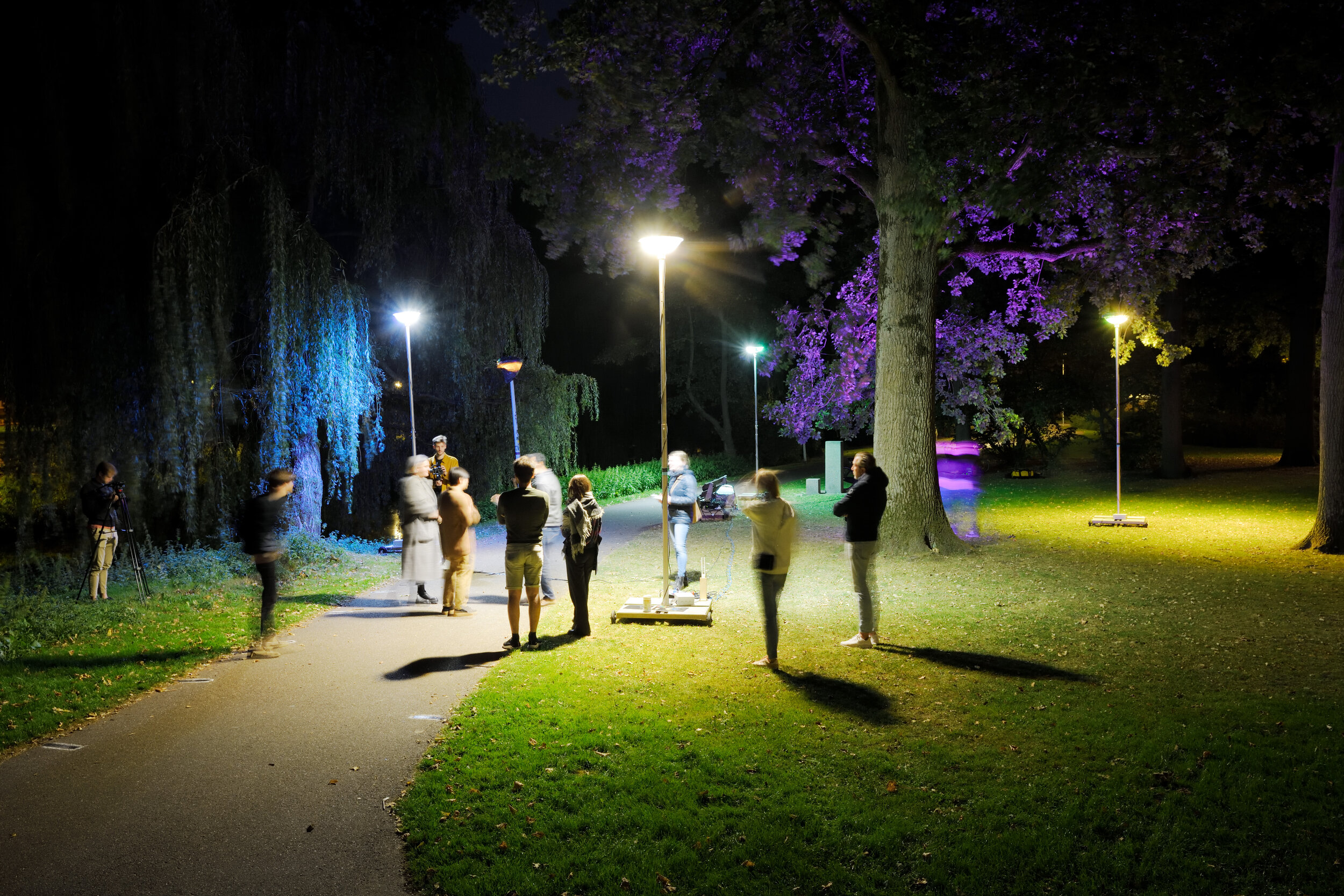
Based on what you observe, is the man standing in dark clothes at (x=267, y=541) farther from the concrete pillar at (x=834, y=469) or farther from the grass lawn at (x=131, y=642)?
the concrete pillar at (x=834, y=469)

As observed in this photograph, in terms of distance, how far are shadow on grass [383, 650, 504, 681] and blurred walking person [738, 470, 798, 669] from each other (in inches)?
103

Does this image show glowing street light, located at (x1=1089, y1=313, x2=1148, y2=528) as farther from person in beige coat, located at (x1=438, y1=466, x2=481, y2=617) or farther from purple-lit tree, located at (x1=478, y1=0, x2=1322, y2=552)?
person in beige coat, located at (x1=438, y1=466, x2=481, y2=617)

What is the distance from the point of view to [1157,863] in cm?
401

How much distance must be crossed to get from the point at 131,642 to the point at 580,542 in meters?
4.66

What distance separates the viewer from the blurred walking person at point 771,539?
6891 mm

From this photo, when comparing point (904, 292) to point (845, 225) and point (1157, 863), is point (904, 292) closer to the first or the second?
point (1157, 863)

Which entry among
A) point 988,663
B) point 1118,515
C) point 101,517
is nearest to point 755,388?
point 1118,515

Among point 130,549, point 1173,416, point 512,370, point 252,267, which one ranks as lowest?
point 130,549

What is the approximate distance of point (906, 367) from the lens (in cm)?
1313

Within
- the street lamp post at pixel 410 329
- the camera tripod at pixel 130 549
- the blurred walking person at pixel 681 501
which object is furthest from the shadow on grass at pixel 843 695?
the street lamp post at pixel 410 329

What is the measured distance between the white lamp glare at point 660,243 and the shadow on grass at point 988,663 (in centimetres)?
454

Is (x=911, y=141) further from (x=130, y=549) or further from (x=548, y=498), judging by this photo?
(x=130, y=549)

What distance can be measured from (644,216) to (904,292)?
5.06 meters

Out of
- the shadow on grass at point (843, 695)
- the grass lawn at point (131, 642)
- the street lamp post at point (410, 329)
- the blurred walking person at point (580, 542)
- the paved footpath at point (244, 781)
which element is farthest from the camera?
the street lamp post at point (410, 329)
